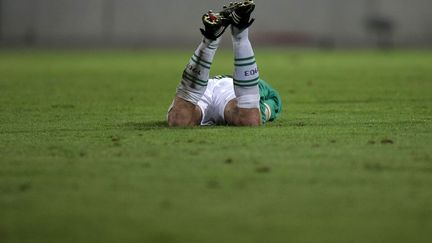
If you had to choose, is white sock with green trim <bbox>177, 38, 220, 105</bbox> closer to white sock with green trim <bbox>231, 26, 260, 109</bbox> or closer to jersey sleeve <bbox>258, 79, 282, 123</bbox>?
white sock with green trim <bbox>231, 26, 260, 109</bbox>

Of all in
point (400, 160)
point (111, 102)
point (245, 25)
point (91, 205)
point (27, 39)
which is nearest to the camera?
point (91, 205)

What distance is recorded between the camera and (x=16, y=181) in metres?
3.74

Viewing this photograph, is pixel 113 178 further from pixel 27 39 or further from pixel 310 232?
pixel 27 39

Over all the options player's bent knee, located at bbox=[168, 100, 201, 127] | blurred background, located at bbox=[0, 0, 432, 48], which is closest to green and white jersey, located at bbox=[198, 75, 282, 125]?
player's bent knee, located at bbox=[168, 100, 201, 127]

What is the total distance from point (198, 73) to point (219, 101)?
0.30 meters

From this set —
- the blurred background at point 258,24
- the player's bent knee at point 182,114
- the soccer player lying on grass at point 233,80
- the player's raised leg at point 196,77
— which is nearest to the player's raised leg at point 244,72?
the soccer player lying on grass at point 233,80

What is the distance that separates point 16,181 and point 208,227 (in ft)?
3.84

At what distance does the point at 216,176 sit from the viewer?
3.79m

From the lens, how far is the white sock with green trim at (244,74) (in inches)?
217

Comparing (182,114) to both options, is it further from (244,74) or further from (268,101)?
(268,101)

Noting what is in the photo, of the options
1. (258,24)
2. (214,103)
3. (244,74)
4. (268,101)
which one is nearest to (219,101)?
(214,103)

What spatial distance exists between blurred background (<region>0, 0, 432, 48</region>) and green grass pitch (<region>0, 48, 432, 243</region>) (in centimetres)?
1538

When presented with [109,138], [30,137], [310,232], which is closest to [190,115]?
[109,138]

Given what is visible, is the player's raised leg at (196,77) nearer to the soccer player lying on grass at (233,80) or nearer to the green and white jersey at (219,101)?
the soccer player lying on grass at (233,80)
